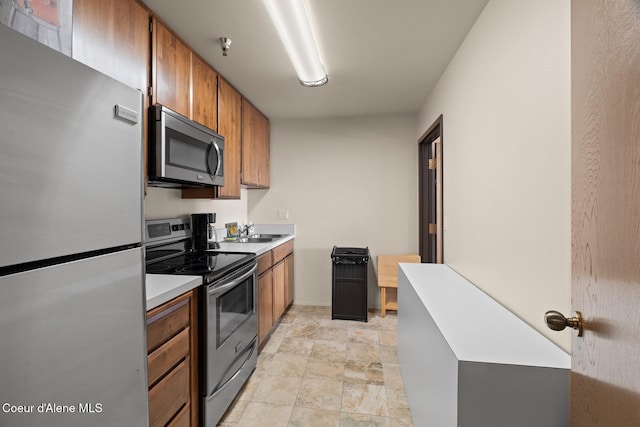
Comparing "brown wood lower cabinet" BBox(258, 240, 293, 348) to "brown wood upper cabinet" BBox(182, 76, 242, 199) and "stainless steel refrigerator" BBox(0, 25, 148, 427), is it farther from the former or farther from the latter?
"stainless steel refrigerator" BBox(0, 25, 148, 427)

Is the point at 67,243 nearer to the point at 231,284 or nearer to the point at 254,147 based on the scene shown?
the point at 231,284

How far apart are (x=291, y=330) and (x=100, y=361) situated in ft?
7.83

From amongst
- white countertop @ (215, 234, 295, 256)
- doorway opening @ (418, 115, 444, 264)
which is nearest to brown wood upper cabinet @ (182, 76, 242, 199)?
white countertop @ (215, 234, 295, 256)

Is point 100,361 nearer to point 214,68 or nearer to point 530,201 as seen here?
point 530,201

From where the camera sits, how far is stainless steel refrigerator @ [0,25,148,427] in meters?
0.59

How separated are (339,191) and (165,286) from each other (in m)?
2.62

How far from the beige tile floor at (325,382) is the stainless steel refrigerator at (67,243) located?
1.12 meters

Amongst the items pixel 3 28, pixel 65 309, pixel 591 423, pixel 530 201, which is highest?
pixel 3 28

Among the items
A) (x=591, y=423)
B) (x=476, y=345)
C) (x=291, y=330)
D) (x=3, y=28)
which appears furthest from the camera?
(x=291, y=330)

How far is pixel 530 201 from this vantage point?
3.76 feet

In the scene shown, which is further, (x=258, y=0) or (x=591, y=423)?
(x=258, y=0)

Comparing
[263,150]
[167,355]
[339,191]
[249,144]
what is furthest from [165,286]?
[339,191]

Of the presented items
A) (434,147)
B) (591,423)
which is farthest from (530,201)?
(434,147)

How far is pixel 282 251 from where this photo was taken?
3.25 m
